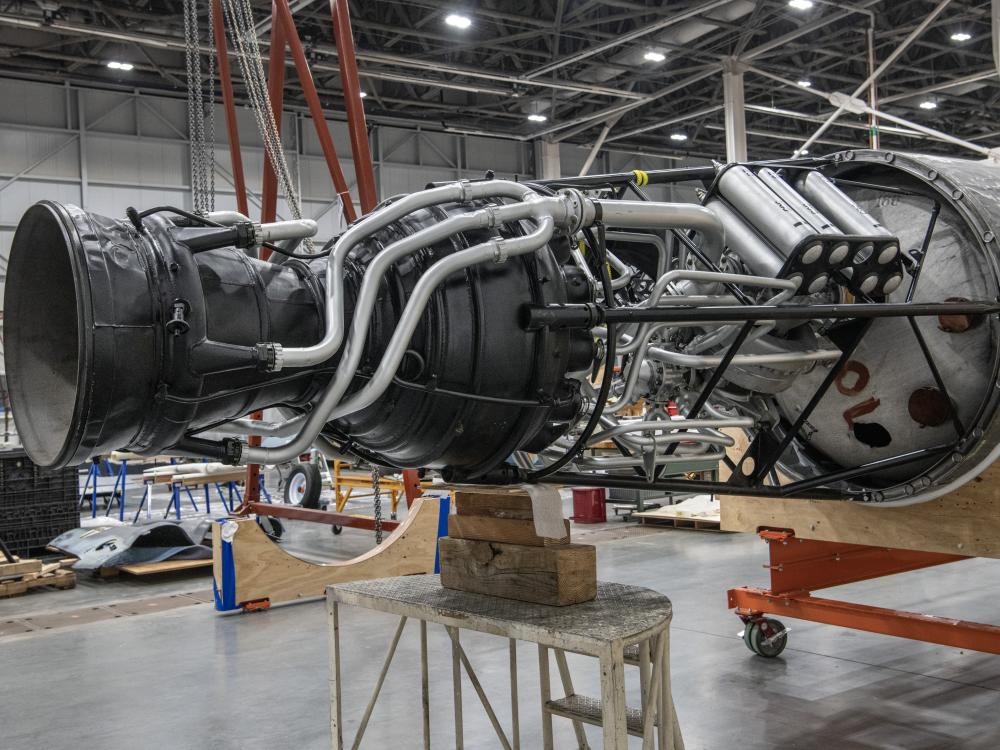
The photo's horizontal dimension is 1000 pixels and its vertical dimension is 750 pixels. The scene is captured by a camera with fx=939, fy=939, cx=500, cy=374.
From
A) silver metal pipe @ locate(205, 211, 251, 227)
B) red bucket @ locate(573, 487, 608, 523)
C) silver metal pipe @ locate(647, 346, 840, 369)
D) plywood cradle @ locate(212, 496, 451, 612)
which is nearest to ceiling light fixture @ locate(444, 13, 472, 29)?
red bucket @ locate(573, 487, 608, 523)

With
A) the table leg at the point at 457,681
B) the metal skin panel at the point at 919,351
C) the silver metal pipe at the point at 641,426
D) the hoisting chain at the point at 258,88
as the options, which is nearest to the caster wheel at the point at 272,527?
the hoisting chain at the point at 258,88

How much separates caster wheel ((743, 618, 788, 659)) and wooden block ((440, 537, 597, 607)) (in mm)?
2755

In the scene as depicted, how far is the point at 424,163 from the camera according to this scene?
68.0ft

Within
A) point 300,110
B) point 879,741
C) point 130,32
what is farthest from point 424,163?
point 879,741

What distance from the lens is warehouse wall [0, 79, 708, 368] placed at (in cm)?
1678

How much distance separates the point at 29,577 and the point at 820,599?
640cm

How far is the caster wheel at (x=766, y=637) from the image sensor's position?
207 inches

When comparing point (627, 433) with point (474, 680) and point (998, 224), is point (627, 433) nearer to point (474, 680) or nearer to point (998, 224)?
point (474, 680)

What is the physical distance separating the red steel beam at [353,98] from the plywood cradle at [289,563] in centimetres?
238

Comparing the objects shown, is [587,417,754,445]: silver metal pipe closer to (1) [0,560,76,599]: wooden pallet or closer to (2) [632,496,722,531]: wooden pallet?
(1) [0,560,76,599]: wooden pallet

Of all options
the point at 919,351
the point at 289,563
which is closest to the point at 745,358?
the point at 919,351

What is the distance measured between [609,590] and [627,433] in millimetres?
498

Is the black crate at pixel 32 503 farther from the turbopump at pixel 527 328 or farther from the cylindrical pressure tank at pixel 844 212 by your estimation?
the cylindrical pressure tank at pixel 844 212

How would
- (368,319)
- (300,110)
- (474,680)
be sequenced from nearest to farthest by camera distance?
1. (368,319)
2. (474,680)
3. (300,110)
